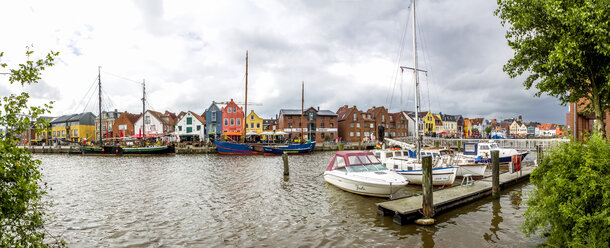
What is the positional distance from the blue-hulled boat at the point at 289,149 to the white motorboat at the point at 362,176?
29.0 metres

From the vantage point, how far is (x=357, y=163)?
59.9ft

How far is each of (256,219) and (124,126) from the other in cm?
8250

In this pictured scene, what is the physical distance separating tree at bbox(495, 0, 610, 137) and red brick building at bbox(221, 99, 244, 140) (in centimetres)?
6348

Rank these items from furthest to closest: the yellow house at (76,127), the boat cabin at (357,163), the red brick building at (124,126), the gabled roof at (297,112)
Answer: the yellow house at (76,127) → the red brick building at (124,126) → the gabled roof at (297,112) → the boat cabin at (357,163)

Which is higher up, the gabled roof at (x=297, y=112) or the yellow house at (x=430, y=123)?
the gabled roof at (x=297, y=112)

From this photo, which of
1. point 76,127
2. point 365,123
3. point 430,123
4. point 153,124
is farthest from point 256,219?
point 76,127

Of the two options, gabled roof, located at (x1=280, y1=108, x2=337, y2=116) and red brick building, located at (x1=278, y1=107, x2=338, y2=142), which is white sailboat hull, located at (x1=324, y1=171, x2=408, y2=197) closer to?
red brick building, located at (x1=278, y1=107, x2=338, y2=142)

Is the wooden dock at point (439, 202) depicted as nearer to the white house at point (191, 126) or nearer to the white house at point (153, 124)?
the white house at point (191, 126)

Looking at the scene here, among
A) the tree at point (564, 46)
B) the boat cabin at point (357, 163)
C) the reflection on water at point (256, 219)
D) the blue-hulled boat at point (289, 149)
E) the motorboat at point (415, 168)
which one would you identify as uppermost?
the tree at point (564, 46)

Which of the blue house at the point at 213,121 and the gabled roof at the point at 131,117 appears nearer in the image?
the blue house at the point at 213,121

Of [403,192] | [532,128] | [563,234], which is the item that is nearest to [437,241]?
[563,234]

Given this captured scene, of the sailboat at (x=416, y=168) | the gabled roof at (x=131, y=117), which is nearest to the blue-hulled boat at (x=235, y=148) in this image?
the sailboat at (x=416, y=168)

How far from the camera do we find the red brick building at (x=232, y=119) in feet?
232

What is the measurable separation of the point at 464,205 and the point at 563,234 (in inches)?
293
